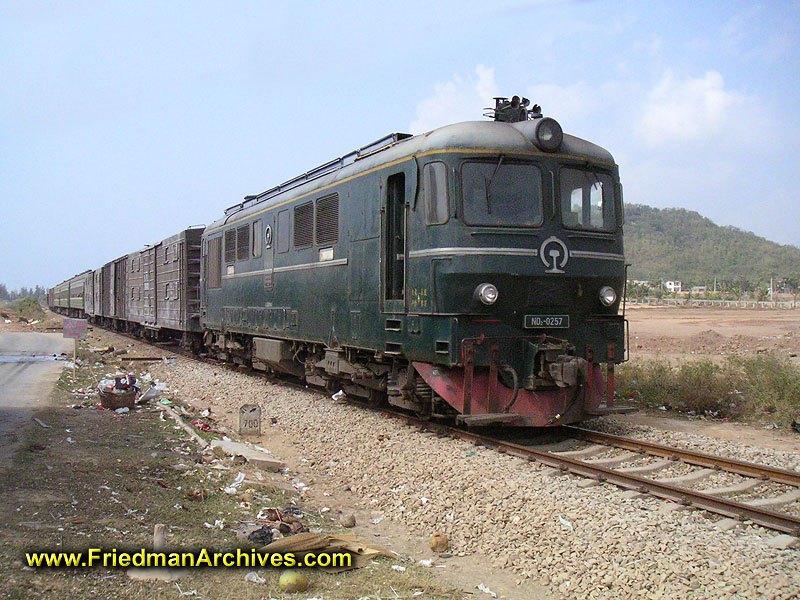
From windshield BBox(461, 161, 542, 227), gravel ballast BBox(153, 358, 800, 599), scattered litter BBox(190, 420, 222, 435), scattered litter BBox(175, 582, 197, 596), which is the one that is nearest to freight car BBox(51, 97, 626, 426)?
windshield BBox(461, 161, 542, 227)

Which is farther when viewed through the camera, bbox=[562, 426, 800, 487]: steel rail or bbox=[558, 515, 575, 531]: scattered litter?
bbox=[562, 426, 800, 487]: steel rail

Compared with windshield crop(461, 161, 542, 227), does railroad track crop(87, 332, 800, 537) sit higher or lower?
lower

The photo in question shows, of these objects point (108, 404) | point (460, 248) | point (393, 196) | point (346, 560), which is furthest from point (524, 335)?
point (108, 404)

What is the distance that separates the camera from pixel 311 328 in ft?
36.2

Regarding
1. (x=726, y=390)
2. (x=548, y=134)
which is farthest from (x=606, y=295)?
(x=726, y=390)

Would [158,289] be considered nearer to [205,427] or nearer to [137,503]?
[205,427]

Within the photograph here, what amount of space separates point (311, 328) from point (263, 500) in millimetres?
5002

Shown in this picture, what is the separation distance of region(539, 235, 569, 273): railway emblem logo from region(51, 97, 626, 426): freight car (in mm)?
15

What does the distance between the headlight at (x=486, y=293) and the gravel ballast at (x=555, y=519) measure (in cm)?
168

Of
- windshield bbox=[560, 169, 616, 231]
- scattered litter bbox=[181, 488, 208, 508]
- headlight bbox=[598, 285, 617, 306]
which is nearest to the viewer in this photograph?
scattered litter bbox=[181, 488, 208, 508]

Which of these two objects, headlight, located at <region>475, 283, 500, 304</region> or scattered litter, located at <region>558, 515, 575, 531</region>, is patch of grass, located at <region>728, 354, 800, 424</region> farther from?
scattered litter, located at <region>558, 515, 575, 531</region>

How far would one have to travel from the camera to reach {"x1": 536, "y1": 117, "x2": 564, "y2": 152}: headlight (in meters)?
8.05

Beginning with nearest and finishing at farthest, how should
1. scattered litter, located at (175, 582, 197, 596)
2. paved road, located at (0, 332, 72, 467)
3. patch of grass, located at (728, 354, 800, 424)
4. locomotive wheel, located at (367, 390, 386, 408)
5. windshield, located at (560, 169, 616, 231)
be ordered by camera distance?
scattered litter, located at (175, 582, 197, 596)
paved road, located at (0, 332, 72, 467)
windshield, located at (560, 169, 616, 231)
patch of grass, located at (728, 354, 800, 424)
locomotive wheel, located at (367, 390, 386, 408)

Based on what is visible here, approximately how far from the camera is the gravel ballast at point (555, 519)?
4.34 metres
